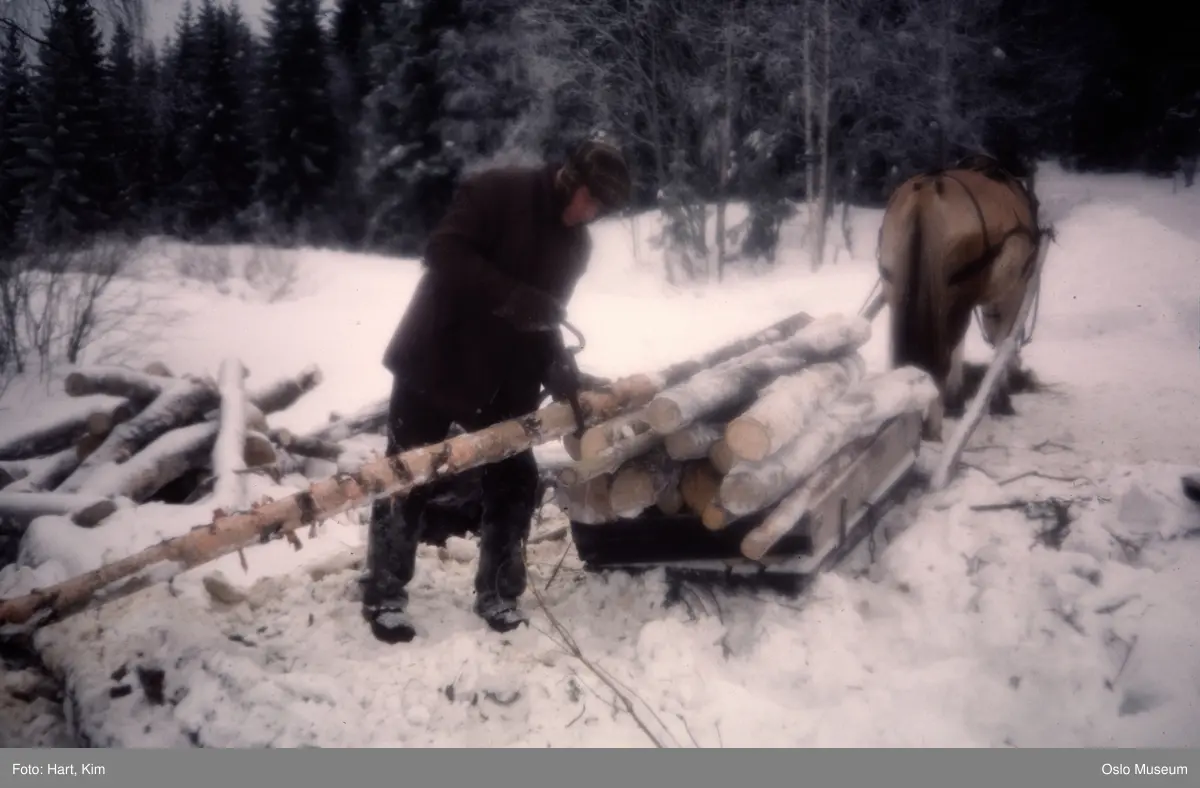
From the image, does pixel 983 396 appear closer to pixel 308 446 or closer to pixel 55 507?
pixel 308 446

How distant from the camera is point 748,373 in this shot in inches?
128

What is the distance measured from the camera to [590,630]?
2947 mm

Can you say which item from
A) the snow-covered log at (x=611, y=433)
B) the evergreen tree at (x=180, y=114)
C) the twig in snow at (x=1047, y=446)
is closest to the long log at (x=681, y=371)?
the snow-covered log at (x=611, y=433)

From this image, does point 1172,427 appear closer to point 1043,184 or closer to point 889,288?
point 889,288

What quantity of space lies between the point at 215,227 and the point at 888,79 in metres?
11.4

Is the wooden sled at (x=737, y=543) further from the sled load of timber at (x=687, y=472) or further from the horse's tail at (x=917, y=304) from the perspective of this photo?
the horse's tail at (x=917, y=304)

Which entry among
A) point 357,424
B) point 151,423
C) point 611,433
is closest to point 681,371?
point 611,433

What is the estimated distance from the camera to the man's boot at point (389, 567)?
2.84 m

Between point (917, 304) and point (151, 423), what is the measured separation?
4.36 m

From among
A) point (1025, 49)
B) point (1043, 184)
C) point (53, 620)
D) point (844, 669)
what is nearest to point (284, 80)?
point (53, 620)

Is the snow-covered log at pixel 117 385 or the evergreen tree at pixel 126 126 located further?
the snow-covered log at pixel 117 385

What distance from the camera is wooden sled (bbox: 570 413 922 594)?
2922 mm

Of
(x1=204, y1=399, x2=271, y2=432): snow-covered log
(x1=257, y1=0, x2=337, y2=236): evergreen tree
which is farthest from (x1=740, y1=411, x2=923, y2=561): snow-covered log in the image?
(x1=257, y1=0, x2=337, y2=236): evergreen tree

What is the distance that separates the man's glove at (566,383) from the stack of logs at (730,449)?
7cm
